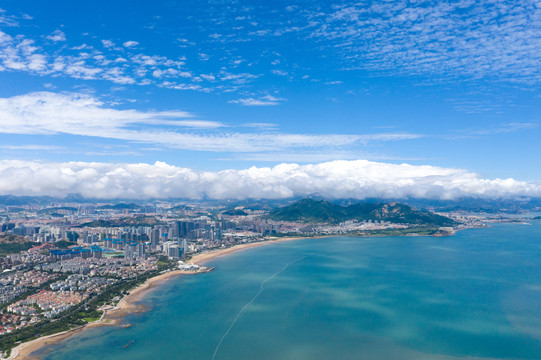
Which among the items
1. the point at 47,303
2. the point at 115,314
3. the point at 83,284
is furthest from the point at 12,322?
the point at 83,284

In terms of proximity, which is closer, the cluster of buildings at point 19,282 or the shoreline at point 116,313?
the shoreline at point 116,313

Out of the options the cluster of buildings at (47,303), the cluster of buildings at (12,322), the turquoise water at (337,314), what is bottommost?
the turquoise water at (337,314)

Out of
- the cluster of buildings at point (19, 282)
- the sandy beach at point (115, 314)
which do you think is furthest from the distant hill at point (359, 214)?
the cluster of buildings at point (19, 282)

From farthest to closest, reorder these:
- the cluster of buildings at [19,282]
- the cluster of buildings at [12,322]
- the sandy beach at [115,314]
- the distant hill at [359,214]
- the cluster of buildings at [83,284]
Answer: the distant hill at [359,214] → the cluster of buildings at [83,284] → the cluster of buildings at [19,282] → the cluster of buildings at [12,322] → the sandy beach at [115,314]

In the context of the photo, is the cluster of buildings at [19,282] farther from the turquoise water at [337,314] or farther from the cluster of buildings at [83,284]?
the turquoise water at [337,314]

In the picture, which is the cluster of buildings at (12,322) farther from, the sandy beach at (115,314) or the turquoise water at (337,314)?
the turquoise water at (337,314)

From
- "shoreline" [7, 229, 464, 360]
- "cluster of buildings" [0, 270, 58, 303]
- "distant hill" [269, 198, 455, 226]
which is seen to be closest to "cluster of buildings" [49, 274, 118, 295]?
"cluster of buildings" [0, 270, 58, 303]

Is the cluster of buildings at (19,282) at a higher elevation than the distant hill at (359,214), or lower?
lower

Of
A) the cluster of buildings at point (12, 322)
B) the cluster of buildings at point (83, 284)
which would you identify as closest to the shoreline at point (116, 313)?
the cluster of buildings at point (12, 322)

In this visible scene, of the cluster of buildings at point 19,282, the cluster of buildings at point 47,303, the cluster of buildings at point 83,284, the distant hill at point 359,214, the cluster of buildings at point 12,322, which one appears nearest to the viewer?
the cluster of buildings at point 12,322
